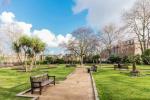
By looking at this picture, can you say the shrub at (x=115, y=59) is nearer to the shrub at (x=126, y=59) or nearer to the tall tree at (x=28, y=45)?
the shrub at (x=126, y=59)

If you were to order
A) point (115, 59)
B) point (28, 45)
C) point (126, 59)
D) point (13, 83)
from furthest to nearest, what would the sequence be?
point (115, 59) < point (126, 59) < point (28, 45) < point (13, 83)

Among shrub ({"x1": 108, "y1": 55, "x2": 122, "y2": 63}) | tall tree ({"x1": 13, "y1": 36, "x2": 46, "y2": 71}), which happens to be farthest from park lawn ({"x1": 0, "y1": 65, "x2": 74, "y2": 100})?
shrub ({"x1": 108, "y1": 55, "x2": 122, "y2": 63})

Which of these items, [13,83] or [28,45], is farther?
[28,45]

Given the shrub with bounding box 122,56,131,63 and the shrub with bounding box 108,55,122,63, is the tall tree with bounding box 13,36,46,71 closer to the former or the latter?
the shrub with bounding box 122,56,131,63

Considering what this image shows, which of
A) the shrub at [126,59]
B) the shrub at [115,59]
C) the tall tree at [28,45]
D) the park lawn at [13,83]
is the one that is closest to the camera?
the park lawn at [13,83]

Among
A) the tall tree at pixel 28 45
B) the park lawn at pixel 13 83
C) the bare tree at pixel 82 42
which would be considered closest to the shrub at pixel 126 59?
the bare tree at pixel 82 42

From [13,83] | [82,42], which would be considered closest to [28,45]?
[13,83]

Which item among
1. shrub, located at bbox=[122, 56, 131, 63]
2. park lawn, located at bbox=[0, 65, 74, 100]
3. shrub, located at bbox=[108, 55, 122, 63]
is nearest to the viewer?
park lawn, located at bbox=[0, 65, 74, 100]

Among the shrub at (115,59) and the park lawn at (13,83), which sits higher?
the shrub at (115,59)

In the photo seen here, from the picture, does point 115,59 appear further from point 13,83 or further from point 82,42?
point 13,83

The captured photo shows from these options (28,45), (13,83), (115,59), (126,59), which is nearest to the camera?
(13,83)

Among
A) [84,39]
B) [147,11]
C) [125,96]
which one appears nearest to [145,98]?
[125,96]

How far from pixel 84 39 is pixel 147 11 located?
17855 mm

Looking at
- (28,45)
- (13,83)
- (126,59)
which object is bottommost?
(13,83)
